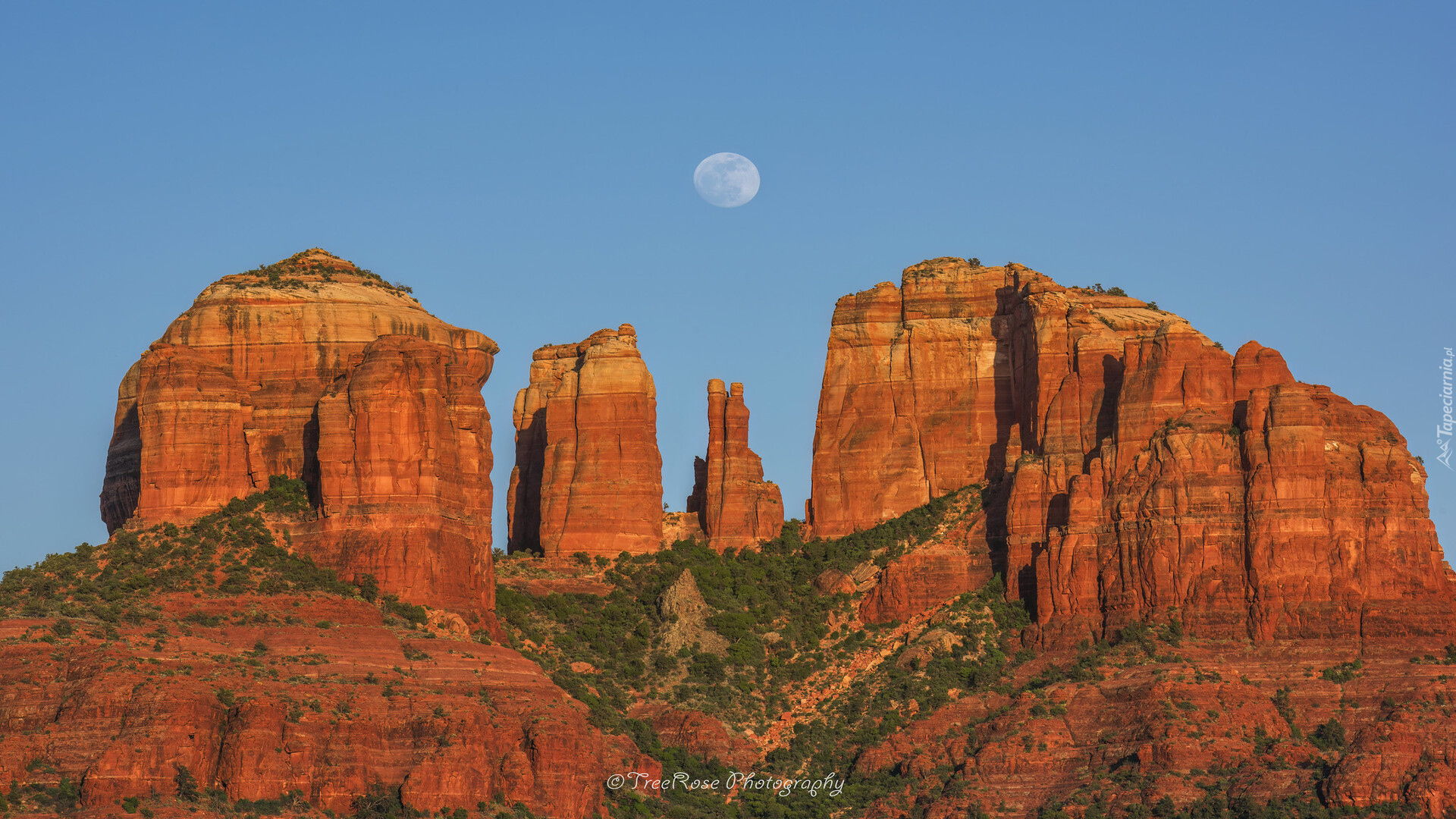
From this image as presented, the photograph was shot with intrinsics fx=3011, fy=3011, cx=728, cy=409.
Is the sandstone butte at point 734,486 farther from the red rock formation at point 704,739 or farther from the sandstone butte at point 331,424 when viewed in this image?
the red rock formation at point 704,739

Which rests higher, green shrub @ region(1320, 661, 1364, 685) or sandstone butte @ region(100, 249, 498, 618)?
sandstone butte @ region(100, 249, 498, 618)

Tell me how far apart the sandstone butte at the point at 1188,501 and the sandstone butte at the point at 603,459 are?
15262mm

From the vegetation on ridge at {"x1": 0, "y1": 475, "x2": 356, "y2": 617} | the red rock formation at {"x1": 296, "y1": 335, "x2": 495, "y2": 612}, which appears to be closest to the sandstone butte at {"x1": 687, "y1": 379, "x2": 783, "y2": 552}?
the red rock formation at {"x1": 296, "y1": 335, "x2": 495, "y2": 612}

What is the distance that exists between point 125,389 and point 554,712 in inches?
1343

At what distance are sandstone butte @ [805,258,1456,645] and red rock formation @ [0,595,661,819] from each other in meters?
24.1

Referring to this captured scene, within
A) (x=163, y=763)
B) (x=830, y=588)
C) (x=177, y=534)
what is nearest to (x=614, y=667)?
(x=830, y=588)

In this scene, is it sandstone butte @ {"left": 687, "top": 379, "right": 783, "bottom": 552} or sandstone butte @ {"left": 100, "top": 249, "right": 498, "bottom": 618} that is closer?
sandstone butte @ {"left": 100, "top": 249, "right": 498, "bottom": 618}

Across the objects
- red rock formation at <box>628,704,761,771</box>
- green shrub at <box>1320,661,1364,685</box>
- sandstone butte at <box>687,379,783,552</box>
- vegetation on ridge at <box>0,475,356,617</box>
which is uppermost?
sandstone butte at <box>687,379,783,552</box>

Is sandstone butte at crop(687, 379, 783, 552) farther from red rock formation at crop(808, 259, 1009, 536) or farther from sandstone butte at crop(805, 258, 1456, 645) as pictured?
sandstone butte at crop(805, 258, 1456, 645)

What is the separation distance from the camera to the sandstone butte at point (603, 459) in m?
157

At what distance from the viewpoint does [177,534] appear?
136 metres

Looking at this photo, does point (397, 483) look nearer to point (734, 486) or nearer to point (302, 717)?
point (302, 717)

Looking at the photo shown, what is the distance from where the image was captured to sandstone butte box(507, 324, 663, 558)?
157125 mm

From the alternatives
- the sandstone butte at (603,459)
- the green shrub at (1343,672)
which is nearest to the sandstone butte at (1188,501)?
the green shrub at (1343,672)
